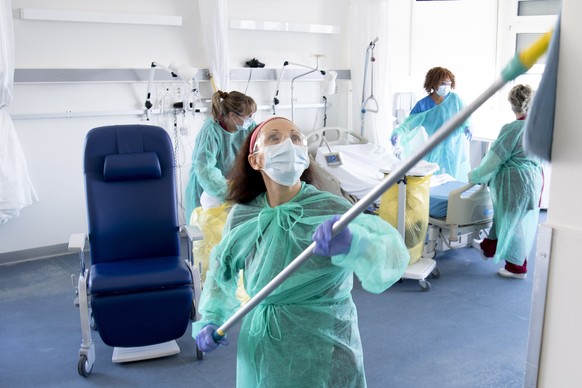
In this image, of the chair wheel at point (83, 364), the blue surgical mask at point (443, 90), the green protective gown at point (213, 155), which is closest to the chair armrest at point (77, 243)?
the chair wheel at point (83, 364)

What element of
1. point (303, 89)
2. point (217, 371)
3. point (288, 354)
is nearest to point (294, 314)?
point (288, 354)

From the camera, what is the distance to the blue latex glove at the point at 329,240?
56.9 inches

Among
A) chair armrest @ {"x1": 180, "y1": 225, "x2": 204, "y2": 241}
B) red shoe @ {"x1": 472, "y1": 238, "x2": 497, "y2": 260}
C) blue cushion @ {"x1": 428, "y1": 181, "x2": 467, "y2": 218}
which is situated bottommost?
red shoe @ {"x1": 472, "y1": 238, "x2": 497, "y2": 260}

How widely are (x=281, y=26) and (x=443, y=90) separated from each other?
1642 millimetres

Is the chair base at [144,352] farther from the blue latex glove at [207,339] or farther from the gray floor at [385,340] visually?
the blue latex glove at [207,339]

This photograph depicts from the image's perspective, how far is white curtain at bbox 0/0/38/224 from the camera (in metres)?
4.35

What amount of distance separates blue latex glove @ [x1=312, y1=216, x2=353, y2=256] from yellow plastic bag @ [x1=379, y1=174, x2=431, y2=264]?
2786 millimetres

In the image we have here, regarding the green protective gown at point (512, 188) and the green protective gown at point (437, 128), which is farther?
the green protective gown at point (437, 128)

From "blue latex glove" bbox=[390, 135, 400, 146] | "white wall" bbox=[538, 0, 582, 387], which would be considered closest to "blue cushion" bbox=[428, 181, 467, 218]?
"blue latex glove" bbox=[390, 135, 400, 146]

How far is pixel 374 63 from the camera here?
6156 millimetres

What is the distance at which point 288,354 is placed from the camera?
169cm

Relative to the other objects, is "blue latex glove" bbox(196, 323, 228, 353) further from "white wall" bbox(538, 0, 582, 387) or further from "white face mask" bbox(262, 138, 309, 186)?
"white wall" bbox(538, 0, 582, 387)

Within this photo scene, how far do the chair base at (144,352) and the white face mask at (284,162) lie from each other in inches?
71.7

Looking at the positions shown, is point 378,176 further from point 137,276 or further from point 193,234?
point 137,276
